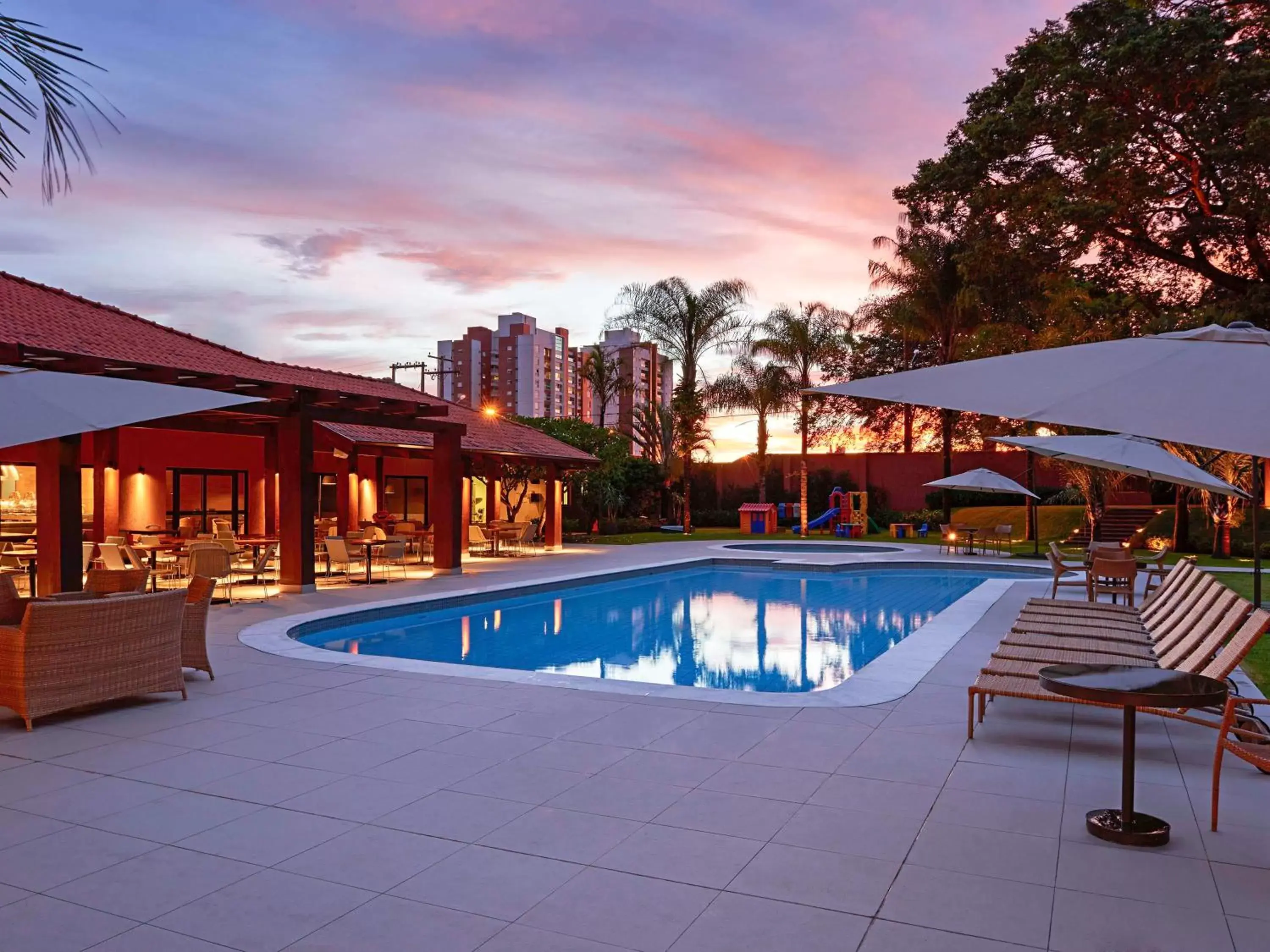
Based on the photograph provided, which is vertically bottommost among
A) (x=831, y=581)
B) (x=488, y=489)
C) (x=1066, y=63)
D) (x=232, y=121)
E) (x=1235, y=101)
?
(x=831, y=581)

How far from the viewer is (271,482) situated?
20.3m

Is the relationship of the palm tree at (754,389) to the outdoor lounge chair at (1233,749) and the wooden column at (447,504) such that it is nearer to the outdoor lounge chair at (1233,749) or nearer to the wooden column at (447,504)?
the wooden column at (447,504)

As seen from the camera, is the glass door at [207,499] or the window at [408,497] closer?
the glass door at [207,499]

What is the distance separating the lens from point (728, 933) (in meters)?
3.27

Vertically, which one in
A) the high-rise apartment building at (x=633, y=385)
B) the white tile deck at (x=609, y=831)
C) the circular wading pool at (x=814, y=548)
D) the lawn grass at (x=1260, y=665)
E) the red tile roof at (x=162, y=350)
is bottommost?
the lawn grass at (x=1260, y=665)

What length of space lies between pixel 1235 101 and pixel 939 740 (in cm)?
1458

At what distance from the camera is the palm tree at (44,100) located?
2865mm

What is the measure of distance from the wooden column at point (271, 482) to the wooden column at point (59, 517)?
23.8 ft

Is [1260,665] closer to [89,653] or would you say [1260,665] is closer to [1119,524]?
[89,653]

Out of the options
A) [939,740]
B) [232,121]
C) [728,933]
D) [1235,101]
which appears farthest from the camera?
[1235,101]

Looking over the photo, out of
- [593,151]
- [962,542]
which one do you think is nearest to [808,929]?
[593,151]

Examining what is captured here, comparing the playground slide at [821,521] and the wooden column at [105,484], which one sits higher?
the wooden column at [105,484]

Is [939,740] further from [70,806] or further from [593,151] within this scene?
[593,151]

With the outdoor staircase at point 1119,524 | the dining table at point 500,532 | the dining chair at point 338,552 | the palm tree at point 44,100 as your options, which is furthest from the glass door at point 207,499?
the outdoor staircase at point 1119,524
